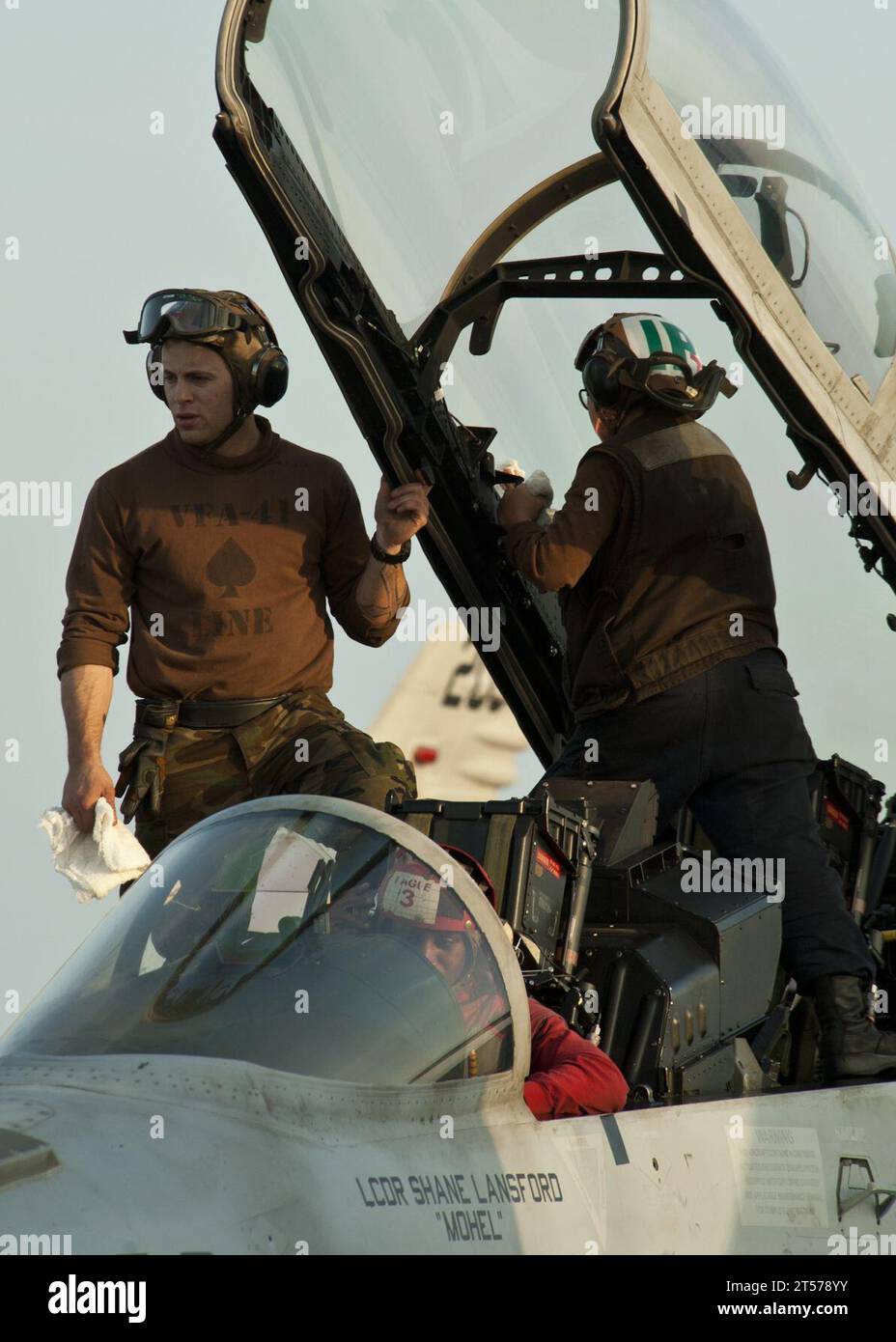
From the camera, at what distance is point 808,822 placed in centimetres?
573

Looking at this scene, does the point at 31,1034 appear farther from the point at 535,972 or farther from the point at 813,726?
the point at 813,726

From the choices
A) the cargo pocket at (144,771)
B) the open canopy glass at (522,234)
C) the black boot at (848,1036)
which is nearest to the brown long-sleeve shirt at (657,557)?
the open canopy glass at (522,234)

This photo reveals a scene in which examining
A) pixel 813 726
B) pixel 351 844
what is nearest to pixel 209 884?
pixel 351 844

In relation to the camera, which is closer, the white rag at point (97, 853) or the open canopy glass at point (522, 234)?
the white rag at point (97, 853)

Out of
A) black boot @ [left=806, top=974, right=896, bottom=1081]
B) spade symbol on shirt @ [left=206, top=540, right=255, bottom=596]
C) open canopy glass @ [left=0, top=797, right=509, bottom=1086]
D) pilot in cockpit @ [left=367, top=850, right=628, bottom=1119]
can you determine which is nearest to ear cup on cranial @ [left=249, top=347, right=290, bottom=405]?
spade symbol on shirt @ [left=206, top=540, right=255, bottom=596]

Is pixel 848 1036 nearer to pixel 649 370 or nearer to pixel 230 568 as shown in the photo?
pixel 649 370

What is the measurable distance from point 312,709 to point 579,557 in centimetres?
98

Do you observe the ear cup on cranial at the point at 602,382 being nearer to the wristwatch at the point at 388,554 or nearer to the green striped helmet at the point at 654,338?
the green striped helmet at the point at 654,338

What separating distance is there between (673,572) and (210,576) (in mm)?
1463

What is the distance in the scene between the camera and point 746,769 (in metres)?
5.74

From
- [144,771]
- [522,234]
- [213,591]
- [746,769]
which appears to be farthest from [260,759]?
[522,234]

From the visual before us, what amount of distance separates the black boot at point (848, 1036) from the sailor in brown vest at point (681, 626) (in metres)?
0.09

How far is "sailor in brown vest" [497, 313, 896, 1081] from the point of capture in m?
5.71

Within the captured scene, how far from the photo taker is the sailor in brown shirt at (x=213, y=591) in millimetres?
5832
